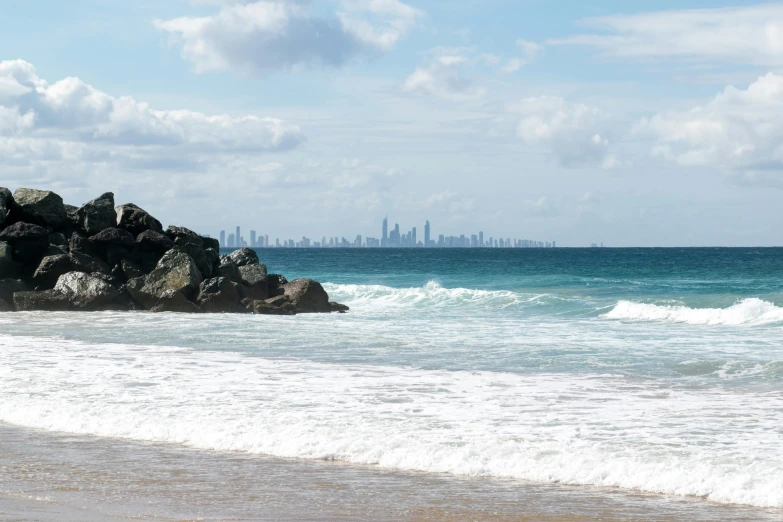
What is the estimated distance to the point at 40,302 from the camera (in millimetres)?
23734

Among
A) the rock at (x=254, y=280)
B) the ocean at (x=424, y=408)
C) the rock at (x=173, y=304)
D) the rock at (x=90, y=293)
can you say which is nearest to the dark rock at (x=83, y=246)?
the rock at (x=90, y=293)

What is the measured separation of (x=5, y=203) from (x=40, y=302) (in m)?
5.26

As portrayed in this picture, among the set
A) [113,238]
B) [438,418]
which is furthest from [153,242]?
[438,418]

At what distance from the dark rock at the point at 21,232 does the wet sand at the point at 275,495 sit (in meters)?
19.9

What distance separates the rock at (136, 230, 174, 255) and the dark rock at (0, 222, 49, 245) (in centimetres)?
289

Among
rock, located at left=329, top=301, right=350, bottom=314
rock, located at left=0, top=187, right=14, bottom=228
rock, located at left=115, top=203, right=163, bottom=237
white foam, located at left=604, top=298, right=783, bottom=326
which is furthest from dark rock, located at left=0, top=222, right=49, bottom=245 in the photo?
white foam, located at left=604, top=298, right=783, bottom=326

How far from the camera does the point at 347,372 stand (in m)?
12.4

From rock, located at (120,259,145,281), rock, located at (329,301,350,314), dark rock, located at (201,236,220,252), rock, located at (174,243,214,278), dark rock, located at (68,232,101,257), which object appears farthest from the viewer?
dark rock, located at (201,236,220,252)

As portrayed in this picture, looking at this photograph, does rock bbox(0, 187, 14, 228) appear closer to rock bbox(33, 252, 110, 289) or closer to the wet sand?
rock bbox(33, 252, 110, 289)

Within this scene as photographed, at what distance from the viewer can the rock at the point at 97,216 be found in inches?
1101

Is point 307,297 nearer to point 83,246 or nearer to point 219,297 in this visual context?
point 219,297

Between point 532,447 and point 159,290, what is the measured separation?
18.6 m

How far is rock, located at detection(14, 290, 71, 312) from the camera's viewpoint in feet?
77.9

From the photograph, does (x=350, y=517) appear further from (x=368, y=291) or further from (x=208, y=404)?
(x=368, y=291)
